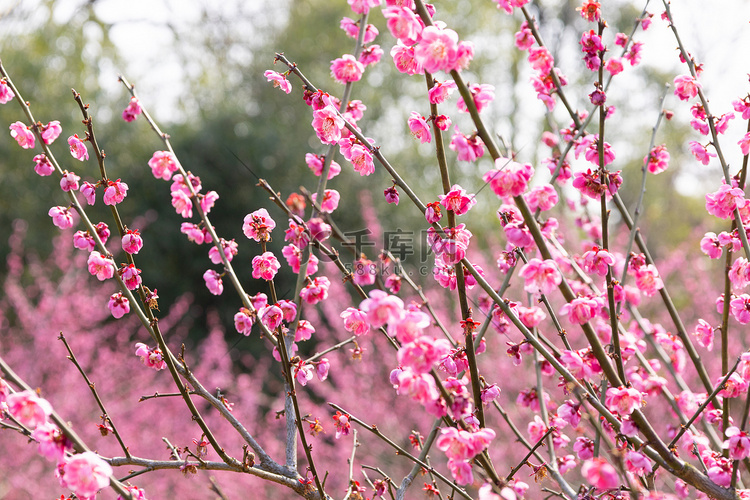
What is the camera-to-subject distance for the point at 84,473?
1112 mm

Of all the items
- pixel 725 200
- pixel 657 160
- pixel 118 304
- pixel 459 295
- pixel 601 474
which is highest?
pixel 657 160

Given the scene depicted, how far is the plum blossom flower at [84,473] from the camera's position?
111cm

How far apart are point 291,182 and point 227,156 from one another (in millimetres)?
1153

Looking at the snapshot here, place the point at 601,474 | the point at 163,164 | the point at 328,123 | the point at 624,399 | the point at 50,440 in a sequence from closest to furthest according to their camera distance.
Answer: the point at 601,474 < the point at 50,440 < the point at 624,399 < the point at 328,123 < the point at 163,164

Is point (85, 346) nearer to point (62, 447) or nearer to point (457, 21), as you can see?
point (62, 447)

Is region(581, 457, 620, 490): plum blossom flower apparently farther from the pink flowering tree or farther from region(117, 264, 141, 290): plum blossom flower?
region(117, 264, 141, 290): plum blossom flower

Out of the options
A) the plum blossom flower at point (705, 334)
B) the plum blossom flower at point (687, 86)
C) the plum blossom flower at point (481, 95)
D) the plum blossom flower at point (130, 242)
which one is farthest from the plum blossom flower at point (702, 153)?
the plum blossom flower at point (130, 242)

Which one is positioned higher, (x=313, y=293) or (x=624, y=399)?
(x=624, y=399)

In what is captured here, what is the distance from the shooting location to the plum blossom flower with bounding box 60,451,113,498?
1108 millimetres

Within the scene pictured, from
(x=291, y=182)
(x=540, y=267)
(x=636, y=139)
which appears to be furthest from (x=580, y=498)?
(x=636, y=139)

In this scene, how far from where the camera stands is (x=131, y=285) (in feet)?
5.29

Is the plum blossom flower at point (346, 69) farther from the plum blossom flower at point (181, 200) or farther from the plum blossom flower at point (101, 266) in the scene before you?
the plum blossom flower at point (101, 266)

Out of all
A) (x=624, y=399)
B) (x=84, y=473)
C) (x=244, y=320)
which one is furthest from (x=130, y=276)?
(x=624, y=399)

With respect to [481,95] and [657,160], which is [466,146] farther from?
[657,160]
